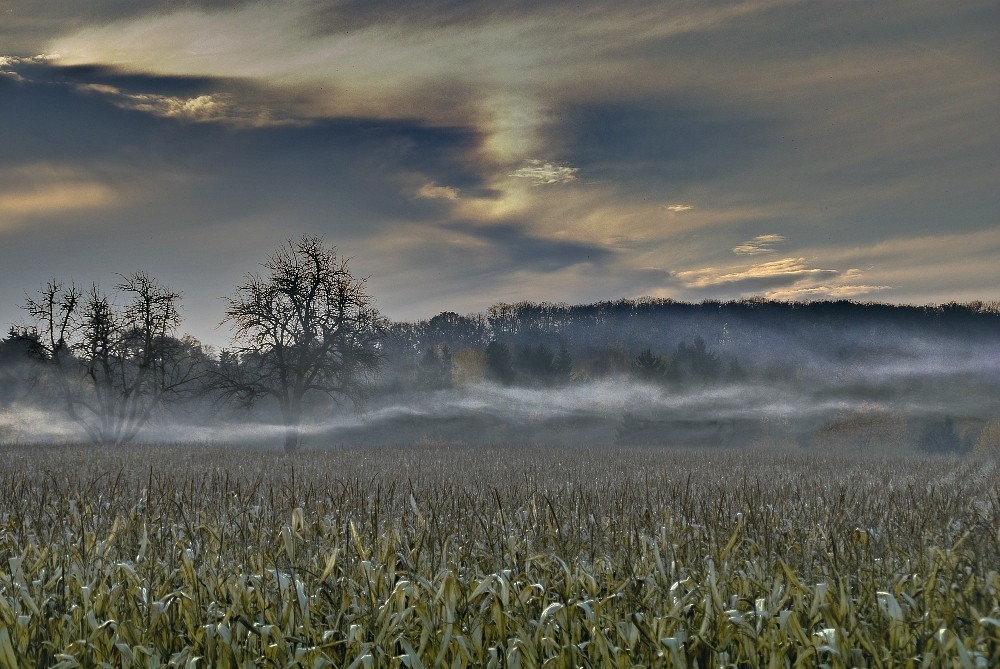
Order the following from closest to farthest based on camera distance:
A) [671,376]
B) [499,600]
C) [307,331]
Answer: [499,600] → [307,331] → [671,376]

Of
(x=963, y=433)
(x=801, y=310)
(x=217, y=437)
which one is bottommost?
(x=963, y=433)

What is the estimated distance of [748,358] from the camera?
4048 inches

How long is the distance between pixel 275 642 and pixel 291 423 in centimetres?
2993

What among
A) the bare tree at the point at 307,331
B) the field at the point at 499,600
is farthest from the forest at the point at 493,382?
the field at the point at 499,600

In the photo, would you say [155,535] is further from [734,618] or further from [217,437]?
[217,437]

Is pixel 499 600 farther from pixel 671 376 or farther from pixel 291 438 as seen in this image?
pixel 671 376

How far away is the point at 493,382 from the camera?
2953 inches

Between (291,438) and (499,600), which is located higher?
(499,600)

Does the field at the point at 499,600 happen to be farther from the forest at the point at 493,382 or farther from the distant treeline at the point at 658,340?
the distant treeline at the point at 658,340

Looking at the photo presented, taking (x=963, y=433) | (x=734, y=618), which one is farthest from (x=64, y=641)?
(x=963, y=433)

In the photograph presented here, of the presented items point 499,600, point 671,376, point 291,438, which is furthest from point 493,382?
point 499,600

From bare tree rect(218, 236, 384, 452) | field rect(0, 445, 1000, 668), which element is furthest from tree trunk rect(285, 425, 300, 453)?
field rect(0, 445, 1000, 668)

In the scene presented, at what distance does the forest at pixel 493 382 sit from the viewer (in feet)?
108

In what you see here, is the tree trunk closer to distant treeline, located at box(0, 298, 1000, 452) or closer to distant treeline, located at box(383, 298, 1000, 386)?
distant treeline, located at box(0, 298, 1000, 452)
